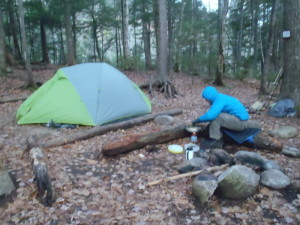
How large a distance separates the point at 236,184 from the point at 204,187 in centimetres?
43

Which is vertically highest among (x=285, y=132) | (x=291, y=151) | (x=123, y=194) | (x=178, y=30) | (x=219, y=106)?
(x=178, y=30)

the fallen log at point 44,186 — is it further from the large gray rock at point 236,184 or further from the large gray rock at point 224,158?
the large gray rock at point 224,158

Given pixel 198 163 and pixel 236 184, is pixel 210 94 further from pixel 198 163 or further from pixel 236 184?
pixel 236 184

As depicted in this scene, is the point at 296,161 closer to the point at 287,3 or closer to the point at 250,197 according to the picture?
the point at 250,197

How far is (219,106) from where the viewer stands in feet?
16.3

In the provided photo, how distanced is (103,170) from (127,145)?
0.76m

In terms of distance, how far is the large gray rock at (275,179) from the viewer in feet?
12.2

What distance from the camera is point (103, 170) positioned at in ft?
14.5

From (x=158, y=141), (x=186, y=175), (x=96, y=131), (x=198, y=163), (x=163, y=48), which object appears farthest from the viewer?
(x=163, y=48)

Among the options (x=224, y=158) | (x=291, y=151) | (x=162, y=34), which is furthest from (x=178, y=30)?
(x=224, y=158)

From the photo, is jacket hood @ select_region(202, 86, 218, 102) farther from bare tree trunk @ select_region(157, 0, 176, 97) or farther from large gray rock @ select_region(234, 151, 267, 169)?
bare tree trunk @ select_region(157, 0, 176, 97)

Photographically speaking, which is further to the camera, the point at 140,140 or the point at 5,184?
the point at 140,140

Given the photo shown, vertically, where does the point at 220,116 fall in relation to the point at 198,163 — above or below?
above

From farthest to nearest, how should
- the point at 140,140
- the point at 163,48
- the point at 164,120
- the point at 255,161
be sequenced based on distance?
the point at 163,48
the point at 164,120
the point at 140,140
the point at 255,161
